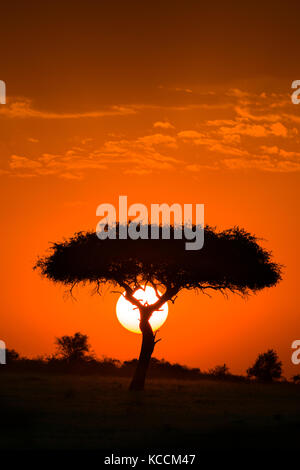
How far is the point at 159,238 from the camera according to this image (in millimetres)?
41094

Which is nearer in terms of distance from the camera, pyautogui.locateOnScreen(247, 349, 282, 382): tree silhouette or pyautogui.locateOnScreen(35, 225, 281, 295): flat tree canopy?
pyautogui.locateOnScreen(35, 225, 281, 295): flat tree canopy

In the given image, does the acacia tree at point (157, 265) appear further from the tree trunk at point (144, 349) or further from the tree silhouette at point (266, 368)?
the tree silhouette at point (266, 368)

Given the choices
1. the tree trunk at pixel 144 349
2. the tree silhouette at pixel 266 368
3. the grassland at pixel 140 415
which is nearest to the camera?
the grassland at pixel 140 415

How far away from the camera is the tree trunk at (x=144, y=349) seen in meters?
40.2

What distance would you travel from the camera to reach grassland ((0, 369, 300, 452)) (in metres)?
22.6

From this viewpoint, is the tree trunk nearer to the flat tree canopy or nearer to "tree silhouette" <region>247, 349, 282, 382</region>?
the flat tree canopy

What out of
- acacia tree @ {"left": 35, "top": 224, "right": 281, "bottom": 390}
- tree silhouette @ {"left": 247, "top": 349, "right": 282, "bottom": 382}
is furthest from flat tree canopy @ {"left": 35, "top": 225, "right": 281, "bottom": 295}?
tree silhouette @ {"left": 247, "top": 349, "right": 282, "bottom": 382}

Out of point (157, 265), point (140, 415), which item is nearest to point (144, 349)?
point (157, 265)

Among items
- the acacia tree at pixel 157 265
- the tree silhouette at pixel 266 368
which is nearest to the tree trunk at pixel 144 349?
the acacia tree at pixel 157 265

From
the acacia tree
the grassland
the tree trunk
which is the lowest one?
the grassland

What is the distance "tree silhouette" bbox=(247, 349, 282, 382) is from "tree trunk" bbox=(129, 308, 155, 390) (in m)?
16.8

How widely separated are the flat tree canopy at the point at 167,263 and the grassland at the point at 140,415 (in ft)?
18.3

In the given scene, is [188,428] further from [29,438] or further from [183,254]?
[183,254]

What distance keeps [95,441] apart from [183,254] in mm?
18707
